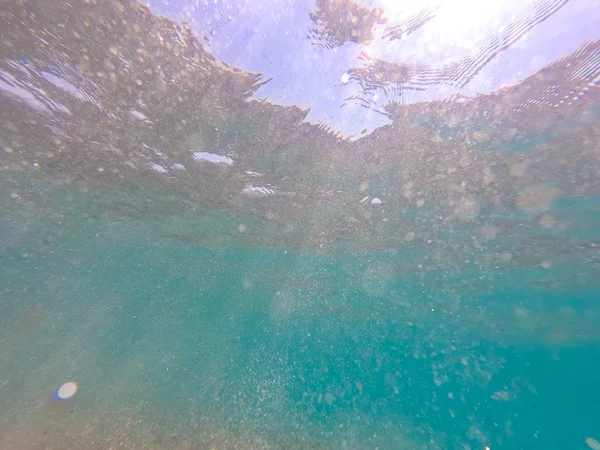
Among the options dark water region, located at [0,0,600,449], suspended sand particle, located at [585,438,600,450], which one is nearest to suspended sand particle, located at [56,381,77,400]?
dark water region, located at [0,0,600,449]

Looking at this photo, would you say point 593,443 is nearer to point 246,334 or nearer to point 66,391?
point 246,334

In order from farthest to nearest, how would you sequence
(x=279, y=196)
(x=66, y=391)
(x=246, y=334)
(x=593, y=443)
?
1. (x=246, y=334)
2. (x=593, y=443)
3. (x=66, y=391)
4. (x=279, y=196)

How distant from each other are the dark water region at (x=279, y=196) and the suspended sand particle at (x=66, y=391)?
1.91ft

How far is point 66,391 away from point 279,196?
1998 cm

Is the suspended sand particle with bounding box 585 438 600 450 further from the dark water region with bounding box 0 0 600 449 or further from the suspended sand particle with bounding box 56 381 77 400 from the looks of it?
the suspended sand particle with bounding box 56 381 77 400

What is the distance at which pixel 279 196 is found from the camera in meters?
15.4

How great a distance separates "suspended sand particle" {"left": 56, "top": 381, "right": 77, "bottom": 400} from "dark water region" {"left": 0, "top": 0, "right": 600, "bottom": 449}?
1.91ft

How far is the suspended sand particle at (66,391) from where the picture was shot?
59.9ft

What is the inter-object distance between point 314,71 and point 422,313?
4083 centimetres

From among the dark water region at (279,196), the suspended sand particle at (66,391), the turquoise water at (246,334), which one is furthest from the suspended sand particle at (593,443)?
the suspended sand particle at (66,391)

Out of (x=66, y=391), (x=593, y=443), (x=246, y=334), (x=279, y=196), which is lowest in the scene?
(x=246, y=334)

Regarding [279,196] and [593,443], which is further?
[593,443]

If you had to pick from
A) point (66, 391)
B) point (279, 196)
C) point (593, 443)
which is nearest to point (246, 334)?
point (66, 391)

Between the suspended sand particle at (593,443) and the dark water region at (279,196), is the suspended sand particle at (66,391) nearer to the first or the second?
the dark water region at (279,196)
